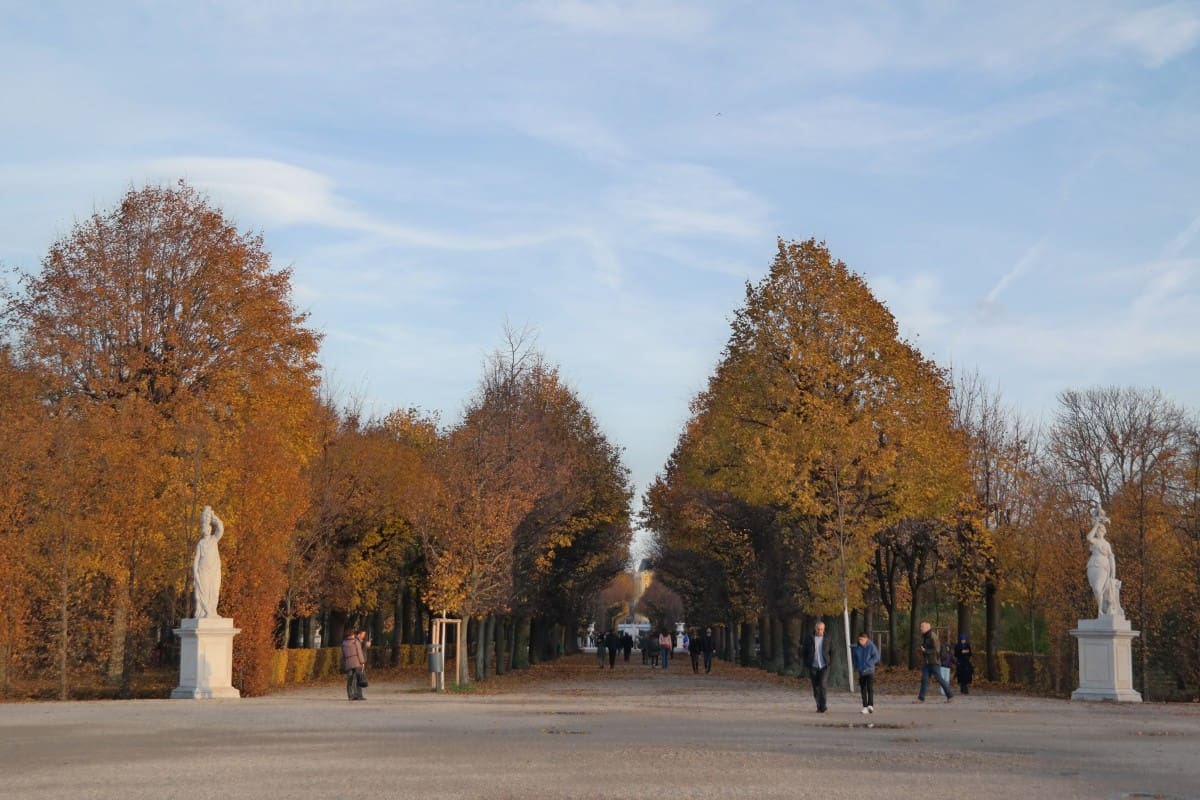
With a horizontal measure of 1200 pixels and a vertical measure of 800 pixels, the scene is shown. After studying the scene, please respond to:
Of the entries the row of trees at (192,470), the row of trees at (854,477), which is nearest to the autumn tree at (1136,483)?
the row of trees at (854,477)

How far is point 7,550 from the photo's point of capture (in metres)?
32.8

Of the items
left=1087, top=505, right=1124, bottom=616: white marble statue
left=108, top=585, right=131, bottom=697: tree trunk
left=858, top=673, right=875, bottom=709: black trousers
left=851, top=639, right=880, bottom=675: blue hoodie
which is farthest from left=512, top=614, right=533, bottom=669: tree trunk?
left=851, top=639, right=880, bottom=675: blue hoodie

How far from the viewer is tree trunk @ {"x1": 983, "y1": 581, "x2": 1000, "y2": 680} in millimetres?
48812

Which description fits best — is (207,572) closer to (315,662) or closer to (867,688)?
(867,688)

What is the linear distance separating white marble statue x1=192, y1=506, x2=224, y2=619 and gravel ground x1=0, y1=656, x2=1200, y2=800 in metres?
2.56

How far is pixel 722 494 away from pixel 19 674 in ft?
77.4

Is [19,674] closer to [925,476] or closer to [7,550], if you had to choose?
[7,550]

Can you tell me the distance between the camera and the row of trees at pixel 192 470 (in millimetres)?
34500

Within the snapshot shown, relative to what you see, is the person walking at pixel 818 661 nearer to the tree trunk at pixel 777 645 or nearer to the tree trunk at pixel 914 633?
the tree trunk at pixel 777 645

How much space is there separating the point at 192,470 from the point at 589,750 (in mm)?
22936

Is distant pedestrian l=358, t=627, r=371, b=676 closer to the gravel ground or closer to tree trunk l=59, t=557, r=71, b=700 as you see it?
the gravel ground

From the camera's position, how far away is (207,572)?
1307 inches

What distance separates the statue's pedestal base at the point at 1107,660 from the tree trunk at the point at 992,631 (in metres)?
14.5

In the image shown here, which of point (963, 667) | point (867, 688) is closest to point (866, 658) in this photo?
point (867, 688)
